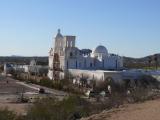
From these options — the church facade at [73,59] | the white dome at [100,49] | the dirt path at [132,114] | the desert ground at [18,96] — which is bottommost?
the desert ground at [18,96]

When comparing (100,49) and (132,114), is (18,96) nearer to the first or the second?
(132,114)

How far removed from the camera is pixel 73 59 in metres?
78.6

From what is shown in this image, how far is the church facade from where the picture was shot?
7838 centimetres

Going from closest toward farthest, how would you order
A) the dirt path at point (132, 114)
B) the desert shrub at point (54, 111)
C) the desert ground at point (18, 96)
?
1. the dirt path at point (132, 114)
2. the desert shrub at point (54, 111)
3. the desert ground at point (18, 96)

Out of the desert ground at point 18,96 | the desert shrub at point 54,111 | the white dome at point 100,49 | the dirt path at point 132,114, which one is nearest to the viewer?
the dirt path at point 132,114

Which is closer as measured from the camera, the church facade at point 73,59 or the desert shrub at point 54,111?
the desert shrub at point 54,111

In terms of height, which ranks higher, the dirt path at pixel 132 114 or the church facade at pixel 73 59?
the church facade at pixel 73 59

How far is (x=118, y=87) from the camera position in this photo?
2114 inches

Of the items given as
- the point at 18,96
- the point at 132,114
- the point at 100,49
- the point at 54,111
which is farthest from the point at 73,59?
the point at 132,114

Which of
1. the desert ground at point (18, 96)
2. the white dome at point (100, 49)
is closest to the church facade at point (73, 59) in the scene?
the white dome at point (100, 49)

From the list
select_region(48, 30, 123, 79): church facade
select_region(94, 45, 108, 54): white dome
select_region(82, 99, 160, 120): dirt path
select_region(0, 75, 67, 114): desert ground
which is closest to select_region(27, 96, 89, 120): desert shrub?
select_region(82, 99, 160, 120): dirt path

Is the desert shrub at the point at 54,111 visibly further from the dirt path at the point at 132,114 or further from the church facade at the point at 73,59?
the church facade at the point at 73,59

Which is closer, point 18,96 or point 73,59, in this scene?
point 18,96

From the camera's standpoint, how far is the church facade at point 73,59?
78375mm
